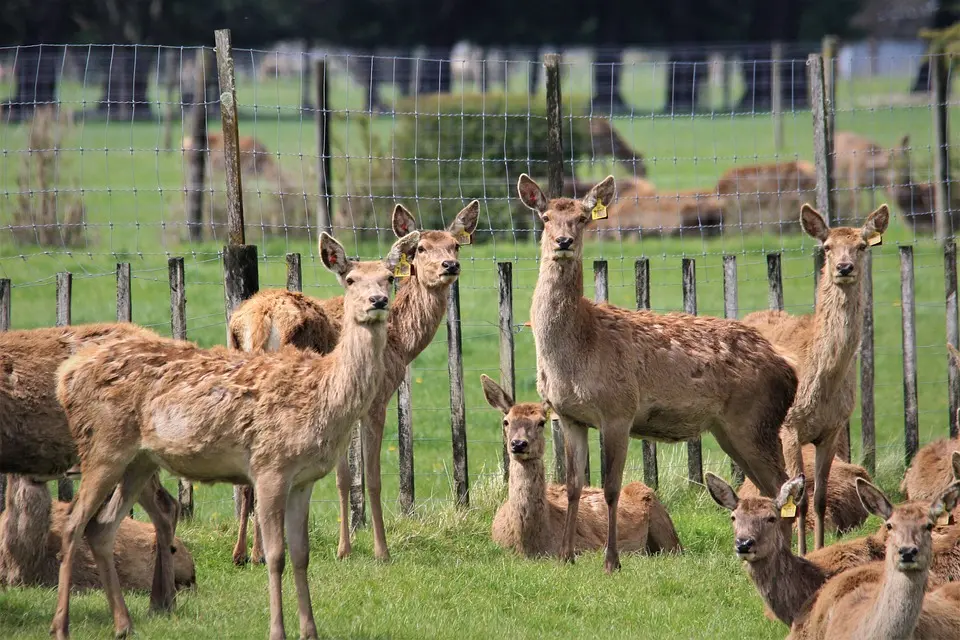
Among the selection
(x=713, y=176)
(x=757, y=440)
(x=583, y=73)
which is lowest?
(x=757, y=440)

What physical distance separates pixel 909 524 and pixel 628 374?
296 centimetres

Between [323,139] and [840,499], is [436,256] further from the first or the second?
[840,499]

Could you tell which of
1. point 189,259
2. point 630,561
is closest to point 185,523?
point 630,561

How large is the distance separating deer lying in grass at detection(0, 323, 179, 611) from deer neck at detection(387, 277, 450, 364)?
230 cm

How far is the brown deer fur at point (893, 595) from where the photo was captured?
636 cm

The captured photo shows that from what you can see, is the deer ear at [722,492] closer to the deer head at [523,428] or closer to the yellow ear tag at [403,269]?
the deer head at [523,428]

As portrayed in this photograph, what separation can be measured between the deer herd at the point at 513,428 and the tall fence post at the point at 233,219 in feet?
1.62

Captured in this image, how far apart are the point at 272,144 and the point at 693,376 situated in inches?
1152

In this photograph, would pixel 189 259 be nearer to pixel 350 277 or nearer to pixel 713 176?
pixel 350 277

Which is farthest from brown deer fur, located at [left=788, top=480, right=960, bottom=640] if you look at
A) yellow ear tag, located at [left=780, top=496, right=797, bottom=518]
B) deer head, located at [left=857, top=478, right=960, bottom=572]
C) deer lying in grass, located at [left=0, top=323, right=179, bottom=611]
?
deer lying in grass, located at [left=0, top=323, right=179, bottom=611]

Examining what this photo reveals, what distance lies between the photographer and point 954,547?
7.88 meters

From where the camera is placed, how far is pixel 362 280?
289 inches

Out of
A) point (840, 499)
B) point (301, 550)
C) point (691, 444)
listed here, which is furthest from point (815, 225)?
point (301, 550)

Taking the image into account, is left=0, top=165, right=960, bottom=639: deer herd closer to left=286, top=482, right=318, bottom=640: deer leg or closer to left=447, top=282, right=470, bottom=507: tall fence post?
left=286, top=482, right=318, bottom=640: deer leg
